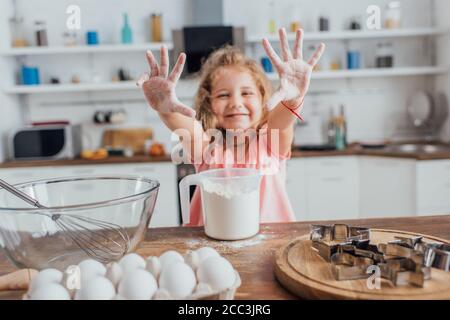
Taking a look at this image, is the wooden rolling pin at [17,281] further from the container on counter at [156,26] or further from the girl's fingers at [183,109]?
the container on counter at [156,26]

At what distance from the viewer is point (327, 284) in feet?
1.66

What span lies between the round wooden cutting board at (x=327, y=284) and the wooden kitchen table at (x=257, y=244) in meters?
0.02

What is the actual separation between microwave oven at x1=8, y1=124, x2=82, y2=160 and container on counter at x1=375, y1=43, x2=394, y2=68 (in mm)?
1846

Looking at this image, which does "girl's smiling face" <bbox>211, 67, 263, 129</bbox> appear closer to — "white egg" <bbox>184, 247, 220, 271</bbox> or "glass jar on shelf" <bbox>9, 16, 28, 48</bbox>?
"white egg" <bbox>184, 247, 220, 271</bbox>

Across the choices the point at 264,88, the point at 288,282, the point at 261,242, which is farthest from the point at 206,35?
the point at 288,282

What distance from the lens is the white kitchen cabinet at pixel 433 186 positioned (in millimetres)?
2070

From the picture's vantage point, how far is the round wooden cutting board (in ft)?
1.57

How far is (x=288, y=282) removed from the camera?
536 mm

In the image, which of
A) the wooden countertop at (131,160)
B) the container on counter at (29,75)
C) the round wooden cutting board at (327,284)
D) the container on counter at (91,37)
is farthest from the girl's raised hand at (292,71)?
the container on counter at (29,75)

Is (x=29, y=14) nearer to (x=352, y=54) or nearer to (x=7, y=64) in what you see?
(x=7, y=64)

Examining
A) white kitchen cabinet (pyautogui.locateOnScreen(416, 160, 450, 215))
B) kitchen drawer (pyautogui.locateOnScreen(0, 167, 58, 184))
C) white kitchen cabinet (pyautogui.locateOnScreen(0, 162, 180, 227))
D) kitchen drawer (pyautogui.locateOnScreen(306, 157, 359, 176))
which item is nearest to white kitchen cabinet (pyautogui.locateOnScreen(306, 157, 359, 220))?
kitchen drawer (pyautogui.locateOnScreen(306, 157, 359, 176))

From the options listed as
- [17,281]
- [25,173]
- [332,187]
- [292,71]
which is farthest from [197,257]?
[25,173]

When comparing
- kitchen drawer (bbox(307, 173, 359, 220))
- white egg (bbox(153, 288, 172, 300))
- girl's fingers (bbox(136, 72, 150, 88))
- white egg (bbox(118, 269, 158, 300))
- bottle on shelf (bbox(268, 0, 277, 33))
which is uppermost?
bottle on shelf (bbox(268, 0, 277, 33))

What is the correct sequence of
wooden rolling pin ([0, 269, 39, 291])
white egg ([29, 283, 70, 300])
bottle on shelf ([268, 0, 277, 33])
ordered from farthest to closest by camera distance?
bottle on shelf ([268, 0, 277, 33]) < wooden rolling pin ([0, 269, 39, 291]) < white egg ([29, 283, 70, 300])
